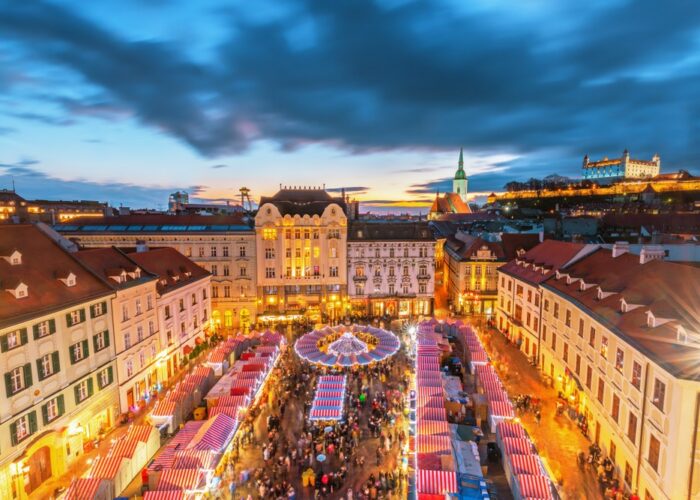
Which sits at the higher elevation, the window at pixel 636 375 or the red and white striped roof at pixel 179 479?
the window at pixel 636 375

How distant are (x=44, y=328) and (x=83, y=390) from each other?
5.83m

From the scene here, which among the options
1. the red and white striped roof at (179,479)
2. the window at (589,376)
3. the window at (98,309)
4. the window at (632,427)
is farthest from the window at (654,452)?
the window at (98,309)

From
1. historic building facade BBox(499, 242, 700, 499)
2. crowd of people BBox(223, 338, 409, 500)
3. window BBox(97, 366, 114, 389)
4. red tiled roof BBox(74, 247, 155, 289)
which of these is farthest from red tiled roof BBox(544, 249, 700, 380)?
red tiled roof BBox(74, 247, 155, 289)

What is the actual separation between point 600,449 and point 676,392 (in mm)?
10908

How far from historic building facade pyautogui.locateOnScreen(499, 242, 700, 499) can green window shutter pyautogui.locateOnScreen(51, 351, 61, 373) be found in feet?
117

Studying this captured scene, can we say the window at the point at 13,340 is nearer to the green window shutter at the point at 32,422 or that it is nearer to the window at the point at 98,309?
the green window shutter at the point at 32,422

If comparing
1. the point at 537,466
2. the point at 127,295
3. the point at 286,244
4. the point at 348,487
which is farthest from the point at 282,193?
the point at 537,466

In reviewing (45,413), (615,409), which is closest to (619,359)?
(615,409)

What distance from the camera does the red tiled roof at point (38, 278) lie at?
952 inches

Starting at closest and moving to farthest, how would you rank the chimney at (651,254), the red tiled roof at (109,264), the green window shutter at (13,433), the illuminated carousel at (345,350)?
1. the green window shutter at (13,433)
2. the chimney at (651,254)
3. the red tiled roof at (109,264)
4. the illuminated carousel at (345,350)

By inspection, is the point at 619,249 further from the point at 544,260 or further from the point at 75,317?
the point at 75,317

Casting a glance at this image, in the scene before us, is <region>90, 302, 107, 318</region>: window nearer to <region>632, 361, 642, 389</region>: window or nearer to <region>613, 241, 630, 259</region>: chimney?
<region>632, 361, 642, 389</region>: window

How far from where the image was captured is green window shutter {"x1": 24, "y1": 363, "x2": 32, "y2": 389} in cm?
2374

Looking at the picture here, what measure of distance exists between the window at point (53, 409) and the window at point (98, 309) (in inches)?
244
